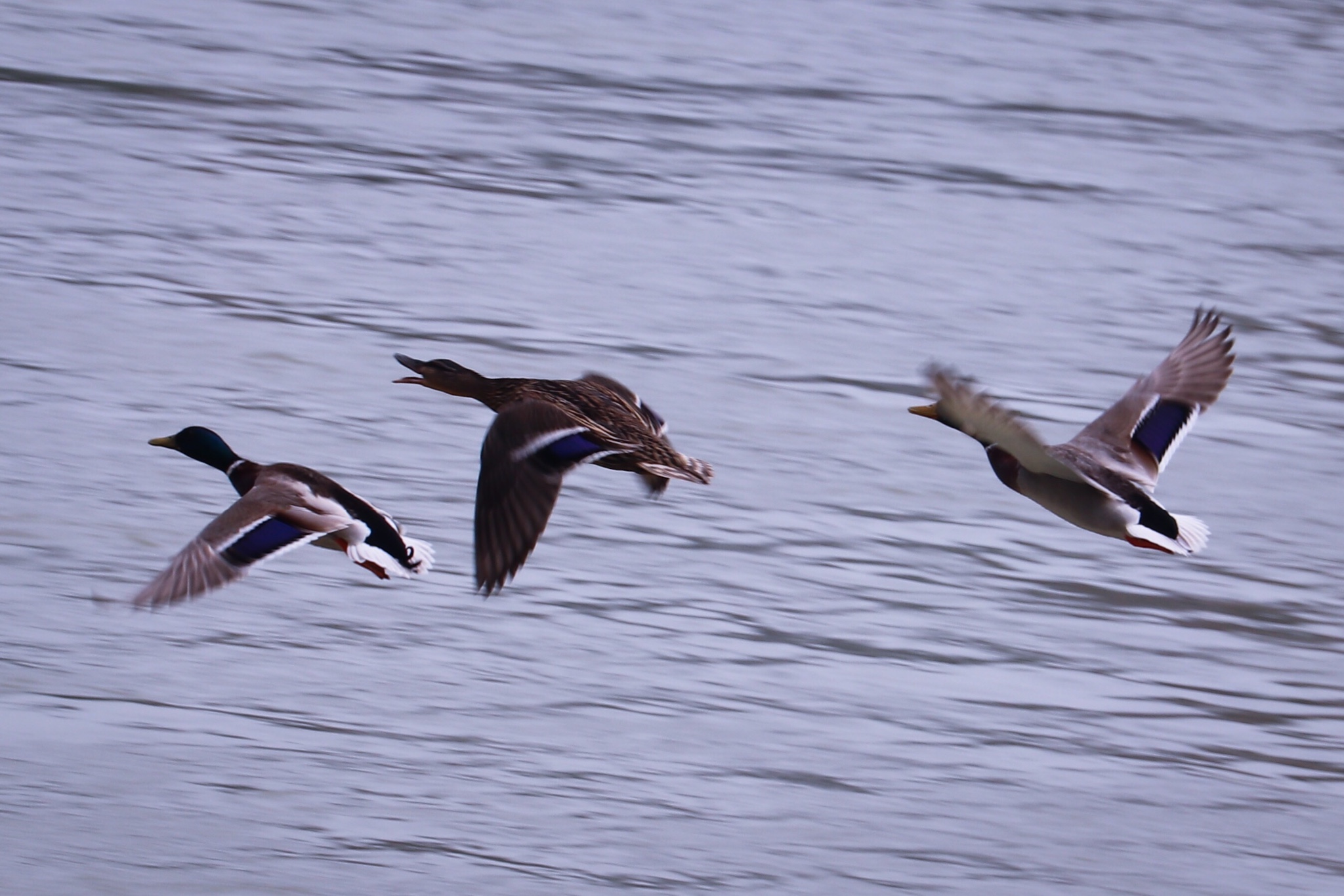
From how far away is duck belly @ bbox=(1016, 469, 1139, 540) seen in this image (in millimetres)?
5539

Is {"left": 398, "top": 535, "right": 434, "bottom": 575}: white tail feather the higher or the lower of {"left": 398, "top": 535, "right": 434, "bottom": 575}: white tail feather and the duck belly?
the lower

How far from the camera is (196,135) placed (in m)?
10.1

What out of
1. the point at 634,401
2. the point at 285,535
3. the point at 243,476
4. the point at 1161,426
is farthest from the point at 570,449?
the point at 1161,426

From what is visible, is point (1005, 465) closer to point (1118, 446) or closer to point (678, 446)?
point (1118, 446)

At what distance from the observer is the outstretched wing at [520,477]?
5.07 m

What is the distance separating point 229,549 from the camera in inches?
202

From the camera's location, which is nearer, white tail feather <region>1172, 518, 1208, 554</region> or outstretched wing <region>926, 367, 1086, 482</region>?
outstretched wing <region>926, 367, 1086, 482</region>

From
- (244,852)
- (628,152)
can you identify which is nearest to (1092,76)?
(628,152)

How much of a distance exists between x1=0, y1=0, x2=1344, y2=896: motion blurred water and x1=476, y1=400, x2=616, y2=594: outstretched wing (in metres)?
0.53

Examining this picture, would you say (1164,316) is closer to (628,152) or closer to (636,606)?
(628,152)

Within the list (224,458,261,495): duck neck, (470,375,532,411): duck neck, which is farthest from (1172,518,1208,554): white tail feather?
(224,458,261,495): duck neck

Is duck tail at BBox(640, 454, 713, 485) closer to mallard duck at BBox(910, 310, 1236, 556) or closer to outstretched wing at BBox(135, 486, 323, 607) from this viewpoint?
mallard duck at BBox(910, 310, 1236, 556)

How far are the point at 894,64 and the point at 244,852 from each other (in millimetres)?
8468

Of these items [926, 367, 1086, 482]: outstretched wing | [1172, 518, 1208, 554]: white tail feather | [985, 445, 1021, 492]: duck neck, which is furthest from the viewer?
[985, 445, 1021, 492]: duck neck
